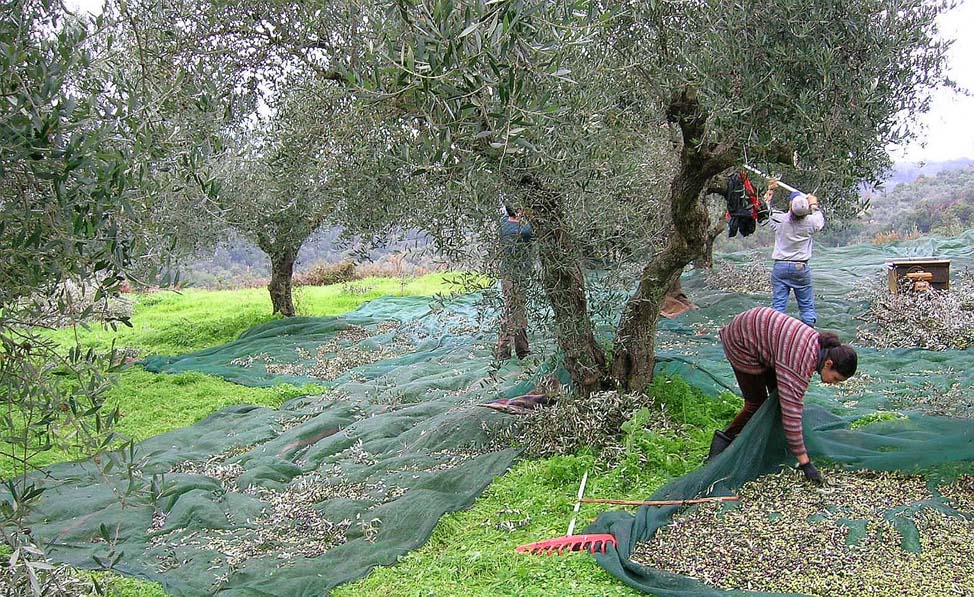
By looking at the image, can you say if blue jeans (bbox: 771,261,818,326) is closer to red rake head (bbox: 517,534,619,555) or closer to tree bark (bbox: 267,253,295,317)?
red rake head (bbox: 517,534,619,555)

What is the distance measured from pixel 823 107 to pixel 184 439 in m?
7.24

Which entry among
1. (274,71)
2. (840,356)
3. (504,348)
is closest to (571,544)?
(840,356)

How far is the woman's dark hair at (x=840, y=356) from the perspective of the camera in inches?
185

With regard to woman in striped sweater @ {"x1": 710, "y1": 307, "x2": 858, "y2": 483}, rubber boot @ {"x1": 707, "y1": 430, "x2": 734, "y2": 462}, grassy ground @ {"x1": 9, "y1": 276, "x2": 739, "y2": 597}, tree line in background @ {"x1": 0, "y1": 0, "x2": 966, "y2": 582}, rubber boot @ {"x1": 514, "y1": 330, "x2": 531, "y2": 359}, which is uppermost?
tree line in background @ {"x1": 0, "y1": 0, "x2": 966, "y2": 582}

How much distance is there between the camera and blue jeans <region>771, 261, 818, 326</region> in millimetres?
Answer: 8359

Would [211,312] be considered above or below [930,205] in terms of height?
below

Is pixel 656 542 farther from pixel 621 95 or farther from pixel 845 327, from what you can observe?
pixel 845 327

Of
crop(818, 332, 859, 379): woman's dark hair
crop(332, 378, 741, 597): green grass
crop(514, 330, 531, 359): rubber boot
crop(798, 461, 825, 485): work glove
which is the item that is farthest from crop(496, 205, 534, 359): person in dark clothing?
crop(514, 330, 531, 359): rubber boot

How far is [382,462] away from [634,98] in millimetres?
3939

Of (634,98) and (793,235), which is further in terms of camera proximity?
(793,235)

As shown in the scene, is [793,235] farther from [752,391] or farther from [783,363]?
[783,363]

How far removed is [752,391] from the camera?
545 cm

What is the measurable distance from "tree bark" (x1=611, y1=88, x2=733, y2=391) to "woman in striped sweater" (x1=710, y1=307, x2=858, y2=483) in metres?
0.98

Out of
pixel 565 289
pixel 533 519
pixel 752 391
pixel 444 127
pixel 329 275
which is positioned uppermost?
pixel 444 127
